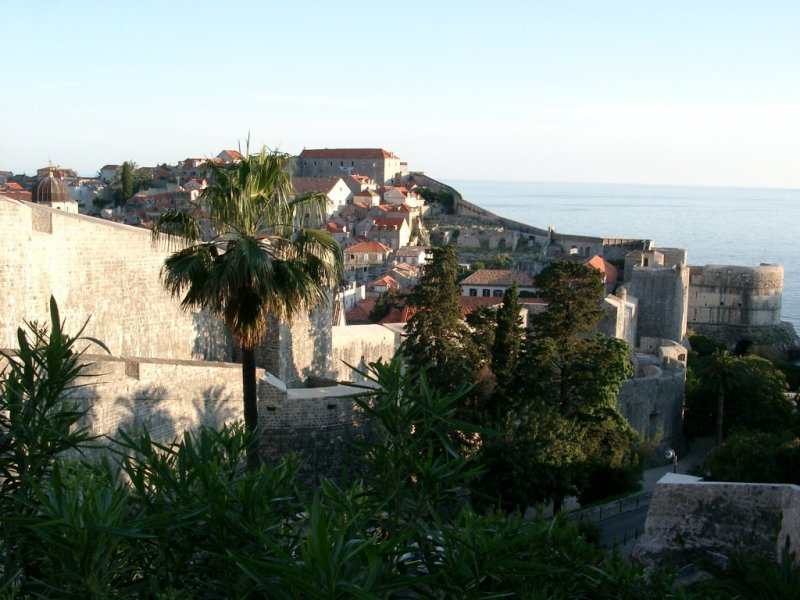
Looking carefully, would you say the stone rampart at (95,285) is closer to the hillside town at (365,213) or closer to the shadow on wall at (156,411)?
the shadow on wall at (156,411)

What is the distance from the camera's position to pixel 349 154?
114938mm

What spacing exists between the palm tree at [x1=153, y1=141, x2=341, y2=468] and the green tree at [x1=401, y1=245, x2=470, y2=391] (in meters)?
8.08

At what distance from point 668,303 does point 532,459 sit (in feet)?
84.1

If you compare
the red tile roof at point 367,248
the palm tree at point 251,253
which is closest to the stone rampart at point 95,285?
the palm tree at point 251,253

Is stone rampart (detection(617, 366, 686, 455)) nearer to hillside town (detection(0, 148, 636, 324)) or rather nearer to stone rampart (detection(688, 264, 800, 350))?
hillside town (detection(0, 148, 636, 324))

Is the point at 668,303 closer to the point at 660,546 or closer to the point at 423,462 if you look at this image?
the point at 660,546

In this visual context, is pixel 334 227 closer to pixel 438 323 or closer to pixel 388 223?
pixel 388 223

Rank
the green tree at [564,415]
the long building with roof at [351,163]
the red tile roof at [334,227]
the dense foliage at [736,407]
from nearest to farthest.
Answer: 1. the green tree at [564,415]
2. the dense foliage at [736,407]
3. the red tile roof at [334,227]
4. the long building with roof at [351,163]

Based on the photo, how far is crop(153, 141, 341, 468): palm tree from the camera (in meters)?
9.75

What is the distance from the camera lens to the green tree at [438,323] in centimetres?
1838

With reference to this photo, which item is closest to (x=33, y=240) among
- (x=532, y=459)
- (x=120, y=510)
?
(x=120, y=510)

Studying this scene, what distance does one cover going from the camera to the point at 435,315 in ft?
62.0

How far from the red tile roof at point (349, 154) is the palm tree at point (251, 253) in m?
105

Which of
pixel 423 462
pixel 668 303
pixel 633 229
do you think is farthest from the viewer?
pixel 633 229
